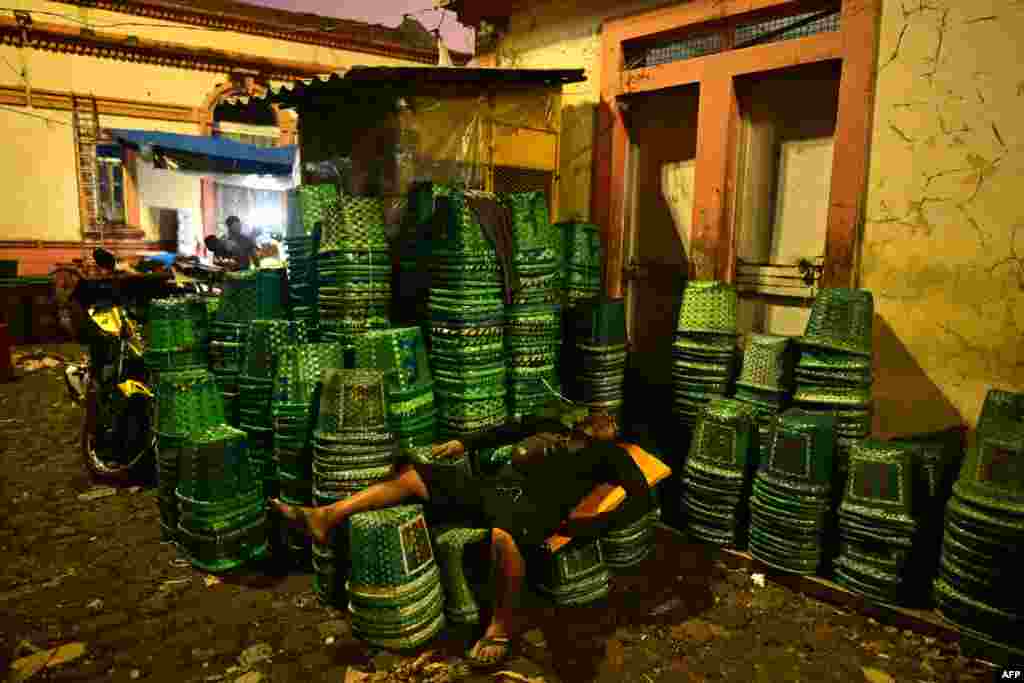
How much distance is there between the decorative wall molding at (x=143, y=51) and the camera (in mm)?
14531

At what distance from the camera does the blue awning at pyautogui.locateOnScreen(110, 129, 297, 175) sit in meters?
13.4

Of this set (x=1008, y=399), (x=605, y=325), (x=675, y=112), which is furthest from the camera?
(x=675, y=112)

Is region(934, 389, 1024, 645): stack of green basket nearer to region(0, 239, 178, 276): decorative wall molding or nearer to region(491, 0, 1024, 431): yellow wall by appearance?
region(491, 0, 1024, 431): yellow wall

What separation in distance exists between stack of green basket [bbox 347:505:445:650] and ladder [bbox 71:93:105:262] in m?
15.4

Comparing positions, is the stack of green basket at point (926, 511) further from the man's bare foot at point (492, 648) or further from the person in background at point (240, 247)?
the person in background at point (240, 247)

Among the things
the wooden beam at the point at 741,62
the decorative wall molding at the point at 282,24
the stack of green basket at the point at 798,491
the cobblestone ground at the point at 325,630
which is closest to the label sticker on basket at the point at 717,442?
the stack of green basket at the point at 798,491

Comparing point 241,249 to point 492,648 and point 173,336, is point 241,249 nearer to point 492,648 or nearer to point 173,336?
point 173,336

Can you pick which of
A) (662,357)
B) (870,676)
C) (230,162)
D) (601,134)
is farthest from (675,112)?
(230,162)

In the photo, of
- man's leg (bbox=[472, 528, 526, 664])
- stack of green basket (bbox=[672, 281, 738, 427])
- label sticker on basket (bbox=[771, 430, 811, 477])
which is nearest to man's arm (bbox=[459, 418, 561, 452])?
man's leg (bbox=[472, 528, 526, 664])

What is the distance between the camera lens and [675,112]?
23.1 ft

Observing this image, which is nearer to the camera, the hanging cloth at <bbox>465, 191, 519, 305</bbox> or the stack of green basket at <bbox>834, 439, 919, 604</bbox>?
the stack of green basket at <bbox>834, 439, 919, 604</bbox>

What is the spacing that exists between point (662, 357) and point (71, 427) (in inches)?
303

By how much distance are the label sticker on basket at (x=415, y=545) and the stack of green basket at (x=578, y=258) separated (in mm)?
3375

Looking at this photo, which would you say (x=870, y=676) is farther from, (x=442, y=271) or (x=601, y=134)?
(x=601, y=134)
